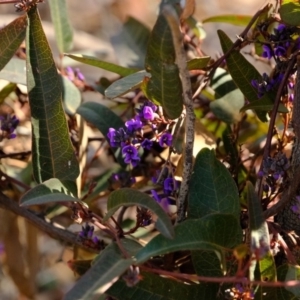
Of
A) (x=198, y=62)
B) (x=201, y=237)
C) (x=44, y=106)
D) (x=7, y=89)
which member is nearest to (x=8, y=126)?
(x=7, y=89)

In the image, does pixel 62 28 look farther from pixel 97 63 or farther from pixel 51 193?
pixel 51 193

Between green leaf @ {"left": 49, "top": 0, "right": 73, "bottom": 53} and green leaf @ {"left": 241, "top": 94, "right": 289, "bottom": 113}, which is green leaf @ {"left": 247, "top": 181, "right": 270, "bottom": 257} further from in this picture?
green leaf @ {"left": 49, "top": 0, "right": 73, "bottom": 53}

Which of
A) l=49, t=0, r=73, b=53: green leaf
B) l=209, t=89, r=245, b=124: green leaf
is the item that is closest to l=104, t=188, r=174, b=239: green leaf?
l=209, t=89, r=245, b=124: green leaf

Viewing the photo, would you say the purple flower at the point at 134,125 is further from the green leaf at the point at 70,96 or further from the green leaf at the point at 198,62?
the green leaf at the point at 70,96

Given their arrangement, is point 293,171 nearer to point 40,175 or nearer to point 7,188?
point 40,175

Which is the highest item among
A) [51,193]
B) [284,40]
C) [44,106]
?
[284,40]

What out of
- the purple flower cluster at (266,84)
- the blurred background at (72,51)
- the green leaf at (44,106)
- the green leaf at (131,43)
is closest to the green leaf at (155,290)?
the green leaf at (44,106)

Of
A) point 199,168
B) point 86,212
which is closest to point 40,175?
point 86,212
